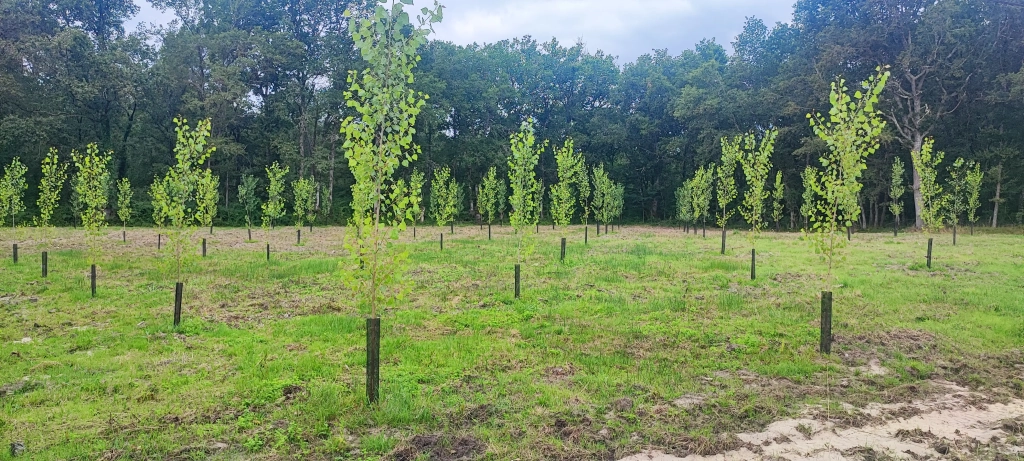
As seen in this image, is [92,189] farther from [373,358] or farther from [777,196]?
[777,196]

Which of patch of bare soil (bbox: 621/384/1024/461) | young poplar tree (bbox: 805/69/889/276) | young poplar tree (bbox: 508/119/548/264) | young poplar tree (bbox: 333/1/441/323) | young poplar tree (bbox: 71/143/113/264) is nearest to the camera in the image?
patch of bare soil (bbox: 621/384/1024/461)

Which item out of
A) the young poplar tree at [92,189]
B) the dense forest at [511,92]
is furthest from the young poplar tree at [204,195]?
the dense forest at [511,92]

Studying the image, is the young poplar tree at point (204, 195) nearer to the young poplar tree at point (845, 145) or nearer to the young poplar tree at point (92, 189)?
the young poplar tree at point (92, 189)

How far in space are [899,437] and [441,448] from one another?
4.89m

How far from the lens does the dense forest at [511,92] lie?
38.0 m

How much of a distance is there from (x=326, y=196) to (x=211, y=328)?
4120cm

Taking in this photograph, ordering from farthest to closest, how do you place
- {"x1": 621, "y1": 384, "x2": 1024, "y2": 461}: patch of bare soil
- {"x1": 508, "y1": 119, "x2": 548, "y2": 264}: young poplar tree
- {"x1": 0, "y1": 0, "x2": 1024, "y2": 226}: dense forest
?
1. {"x1": 0, "y1": 0, "x2": 1024, "y2": 226}: dense forest
2. {"x1": 508, "y1": 119, "x2": 548, "y2": 264}: young poplar tree
3. {"x1": 621, "y1": 384, "x2": 1024, "y2": 461}: patch of bare soil

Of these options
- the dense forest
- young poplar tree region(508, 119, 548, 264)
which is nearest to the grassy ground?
young poplar tree region(508, 119, 548, 264)

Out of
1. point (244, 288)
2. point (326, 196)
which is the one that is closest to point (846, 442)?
point (244, 288)

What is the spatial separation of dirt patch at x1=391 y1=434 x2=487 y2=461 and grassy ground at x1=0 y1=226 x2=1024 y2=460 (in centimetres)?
2

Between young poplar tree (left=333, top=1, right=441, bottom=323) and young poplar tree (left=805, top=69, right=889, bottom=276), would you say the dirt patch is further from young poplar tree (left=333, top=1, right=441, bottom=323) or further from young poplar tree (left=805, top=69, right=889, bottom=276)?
young poplar tree (left=805, top=69, right=889, bottom=276)

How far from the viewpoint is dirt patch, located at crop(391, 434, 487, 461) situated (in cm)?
516

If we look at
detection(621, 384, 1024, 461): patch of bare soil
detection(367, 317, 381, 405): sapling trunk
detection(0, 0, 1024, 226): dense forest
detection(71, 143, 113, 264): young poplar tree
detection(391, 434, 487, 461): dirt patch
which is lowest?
detection(391, 434, 487, 461): dirt patch

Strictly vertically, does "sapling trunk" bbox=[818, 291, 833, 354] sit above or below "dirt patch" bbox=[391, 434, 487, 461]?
above
